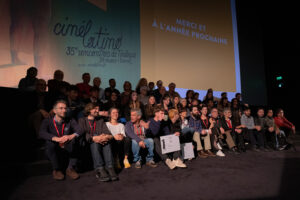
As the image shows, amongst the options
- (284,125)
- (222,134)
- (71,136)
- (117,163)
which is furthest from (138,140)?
(284,125)

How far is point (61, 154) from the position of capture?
7.71 ft

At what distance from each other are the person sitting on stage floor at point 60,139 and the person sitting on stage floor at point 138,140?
73 centimetres

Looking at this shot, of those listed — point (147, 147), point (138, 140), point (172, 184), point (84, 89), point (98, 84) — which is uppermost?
point (98, 84)

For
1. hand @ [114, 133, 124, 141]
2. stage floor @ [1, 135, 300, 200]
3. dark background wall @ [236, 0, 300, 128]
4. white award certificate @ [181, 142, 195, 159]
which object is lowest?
stage floor @ [1, 135, 300, 200]

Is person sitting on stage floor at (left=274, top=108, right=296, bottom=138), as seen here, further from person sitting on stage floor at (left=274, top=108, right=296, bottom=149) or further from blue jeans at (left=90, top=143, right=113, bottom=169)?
blue jeans at (left=90, top=143, right=113, bottom=169)

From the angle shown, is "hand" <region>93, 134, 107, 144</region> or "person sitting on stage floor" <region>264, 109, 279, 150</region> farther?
"person sitting on stage floor" <region>264, 109, 279, 150</region>

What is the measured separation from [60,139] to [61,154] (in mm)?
253

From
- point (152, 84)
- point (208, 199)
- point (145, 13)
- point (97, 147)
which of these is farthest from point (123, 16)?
point (208, 199)

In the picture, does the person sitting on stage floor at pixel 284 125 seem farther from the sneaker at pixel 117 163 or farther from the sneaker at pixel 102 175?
the sneaker at pixel 102 175

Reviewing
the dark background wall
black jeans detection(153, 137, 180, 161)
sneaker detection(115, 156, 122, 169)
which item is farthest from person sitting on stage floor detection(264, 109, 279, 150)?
sneaker detection(115, 156, 122, 169)

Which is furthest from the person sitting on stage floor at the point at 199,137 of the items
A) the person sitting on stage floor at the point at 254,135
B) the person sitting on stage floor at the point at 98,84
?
the person sitting on stage floor at the point at 98,84

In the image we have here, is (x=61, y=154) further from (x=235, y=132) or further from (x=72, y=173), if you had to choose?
(x=235, y=132)

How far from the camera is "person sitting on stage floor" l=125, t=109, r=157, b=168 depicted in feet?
9.05

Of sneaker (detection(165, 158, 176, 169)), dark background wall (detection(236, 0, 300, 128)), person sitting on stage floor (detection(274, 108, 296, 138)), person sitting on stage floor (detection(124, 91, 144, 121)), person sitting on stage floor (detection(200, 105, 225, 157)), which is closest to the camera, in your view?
sneaker (detection(165, 158, 176, 169))
